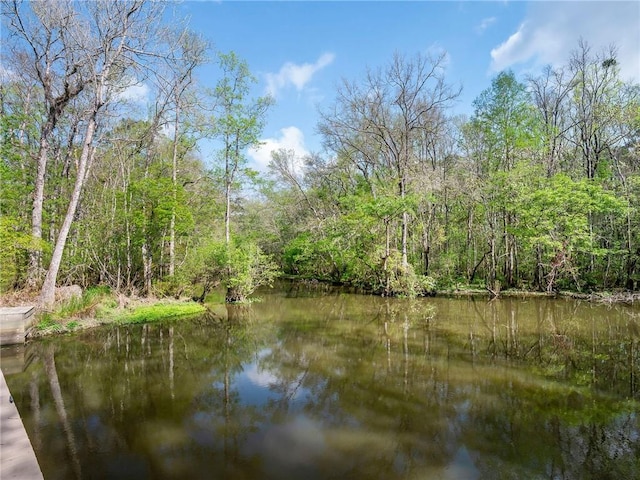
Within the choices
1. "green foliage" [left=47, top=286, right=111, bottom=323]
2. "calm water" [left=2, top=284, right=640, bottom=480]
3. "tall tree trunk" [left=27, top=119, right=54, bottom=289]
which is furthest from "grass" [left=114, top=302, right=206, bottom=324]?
"tall tree trunk" [left=27, top=119, right=54, bottom=289]

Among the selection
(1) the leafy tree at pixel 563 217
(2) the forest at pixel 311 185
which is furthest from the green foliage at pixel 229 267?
(1) the leafy tree at pixel 563 217

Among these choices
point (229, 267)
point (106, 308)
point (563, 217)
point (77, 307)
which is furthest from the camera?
point (563, 217)

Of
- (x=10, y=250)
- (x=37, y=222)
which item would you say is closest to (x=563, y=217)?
(x=37, y=222)

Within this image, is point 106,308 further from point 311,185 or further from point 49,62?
point 311,185

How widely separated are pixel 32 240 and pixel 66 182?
5330mm

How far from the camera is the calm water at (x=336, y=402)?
14.9ft

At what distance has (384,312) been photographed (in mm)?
15383

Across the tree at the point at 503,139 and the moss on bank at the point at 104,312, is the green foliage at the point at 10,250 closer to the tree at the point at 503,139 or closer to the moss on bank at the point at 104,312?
the moss on bank at the point at 104,312

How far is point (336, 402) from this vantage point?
6457 millimetres

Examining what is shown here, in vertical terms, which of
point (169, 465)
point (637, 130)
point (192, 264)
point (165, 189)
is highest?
point (637, 130)

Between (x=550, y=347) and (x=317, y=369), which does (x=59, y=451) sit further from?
(x=550, y=347)

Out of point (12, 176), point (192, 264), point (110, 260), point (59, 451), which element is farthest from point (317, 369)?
point (12, 176)

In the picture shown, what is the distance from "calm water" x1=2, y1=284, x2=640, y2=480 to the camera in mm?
4551

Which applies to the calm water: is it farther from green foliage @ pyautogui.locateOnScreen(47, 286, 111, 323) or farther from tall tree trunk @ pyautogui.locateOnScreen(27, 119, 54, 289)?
tall tree trunk @ pyautogui.locateOnScreen(27, 119, 54, 289)
